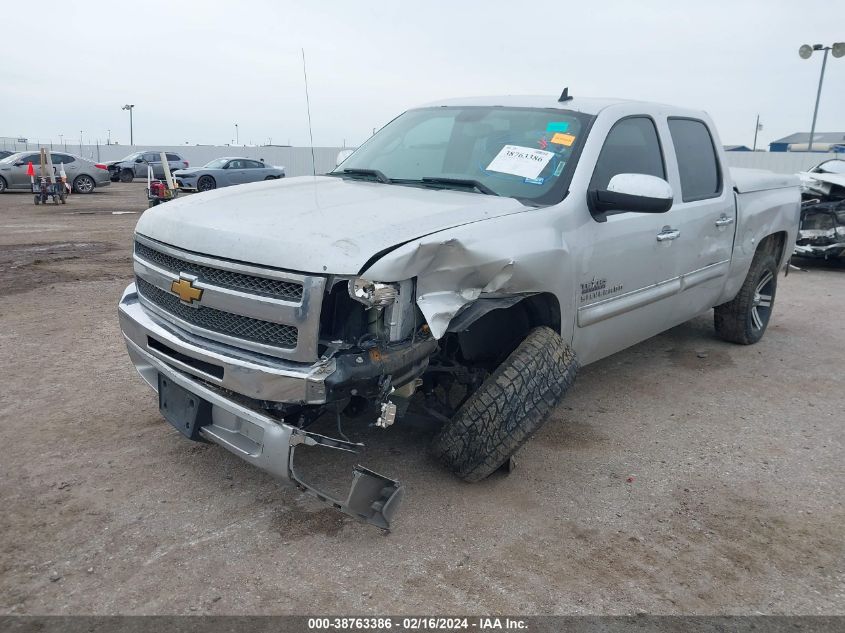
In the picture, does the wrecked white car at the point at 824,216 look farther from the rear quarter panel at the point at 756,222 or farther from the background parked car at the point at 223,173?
the background parked car at the point at 223,173

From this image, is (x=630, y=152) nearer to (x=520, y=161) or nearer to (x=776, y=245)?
(x=520, y=161)

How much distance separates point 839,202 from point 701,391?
690 centimetres

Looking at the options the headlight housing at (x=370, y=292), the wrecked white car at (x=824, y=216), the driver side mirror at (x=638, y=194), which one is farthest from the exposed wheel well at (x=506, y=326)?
the wrecked white car at (x=824, y=216)

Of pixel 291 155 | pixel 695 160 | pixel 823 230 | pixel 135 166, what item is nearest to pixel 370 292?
pixel 695 160

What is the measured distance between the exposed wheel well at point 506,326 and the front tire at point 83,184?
23668 millimetres

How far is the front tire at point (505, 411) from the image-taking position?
3.15 metres

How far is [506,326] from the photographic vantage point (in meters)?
3.58

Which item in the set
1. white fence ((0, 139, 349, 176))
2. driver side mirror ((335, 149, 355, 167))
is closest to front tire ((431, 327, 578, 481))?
driver side mirror ((335, 149, 355, 167))

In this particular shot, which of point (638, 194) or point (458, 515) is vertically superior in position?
point (638, 194)

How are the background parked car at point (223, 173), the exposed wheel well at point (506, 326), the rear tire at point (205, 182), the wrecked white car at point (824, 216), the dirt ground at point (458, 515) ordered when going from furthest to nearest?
1. the rear tire at point (205, 182)
2. the background parked car at point (223, 173)
3. the wrecked white car at point (824, 216)
4. the exposed wheel well at point (506, 326)
5. the dirt ground at point (458, 515)

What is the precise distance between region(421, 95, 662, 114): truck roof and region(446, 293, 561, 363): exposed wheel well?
4.17ft

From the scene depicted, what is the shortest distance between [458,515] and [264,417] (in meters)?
1.00

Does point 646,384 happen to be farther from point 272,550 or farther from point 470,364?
point 272,550

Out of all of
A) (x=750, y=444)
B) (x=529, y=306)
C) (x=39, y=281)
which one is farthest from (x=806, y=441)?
(x=39, y=281)
